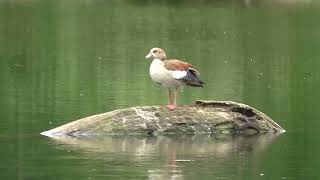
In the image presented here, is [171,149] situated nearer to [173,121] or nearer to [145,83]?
[173,121]

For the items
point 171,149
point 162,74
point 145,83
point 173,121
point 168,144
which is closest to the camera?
point 171,149

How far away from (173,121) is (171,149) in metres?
1.63

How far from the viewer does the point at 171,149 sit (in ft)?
69.7

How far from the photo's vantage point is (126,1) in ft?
279

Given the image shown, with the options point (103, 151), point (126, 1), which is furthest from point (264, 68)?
point (126, 1)

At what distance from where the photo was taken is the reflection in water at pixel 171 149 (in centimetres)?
1953

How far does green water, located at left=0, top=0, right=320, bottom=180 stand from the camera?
64.3 feet

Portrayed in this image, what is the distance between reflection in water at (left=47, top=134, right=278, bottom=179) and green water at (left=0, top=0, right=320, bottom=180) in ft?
0.06

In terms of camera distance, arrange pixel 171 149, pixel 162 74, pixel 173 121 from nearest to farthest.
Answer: pixel 171 149
pixel 162 74
pixel 173 121

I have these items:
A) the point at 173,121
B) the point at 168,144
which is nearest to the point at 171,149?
the point at 168,144

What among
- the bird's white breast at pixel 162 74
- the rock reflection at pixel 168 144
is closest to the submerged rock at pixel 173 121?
the rock reflection at pixel 168 144

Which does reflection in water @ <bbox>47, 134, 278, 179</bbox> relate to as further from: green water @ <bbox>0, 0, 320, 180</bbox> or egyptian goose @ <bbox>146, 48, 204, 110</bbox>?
egyptian goose @ <bbox>146, 48, 204, 110</bbox>

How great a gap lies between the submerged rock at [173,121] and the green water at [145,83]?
0.98ft

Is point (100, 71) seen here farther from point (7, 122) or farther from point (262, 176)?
point (262, 176)
